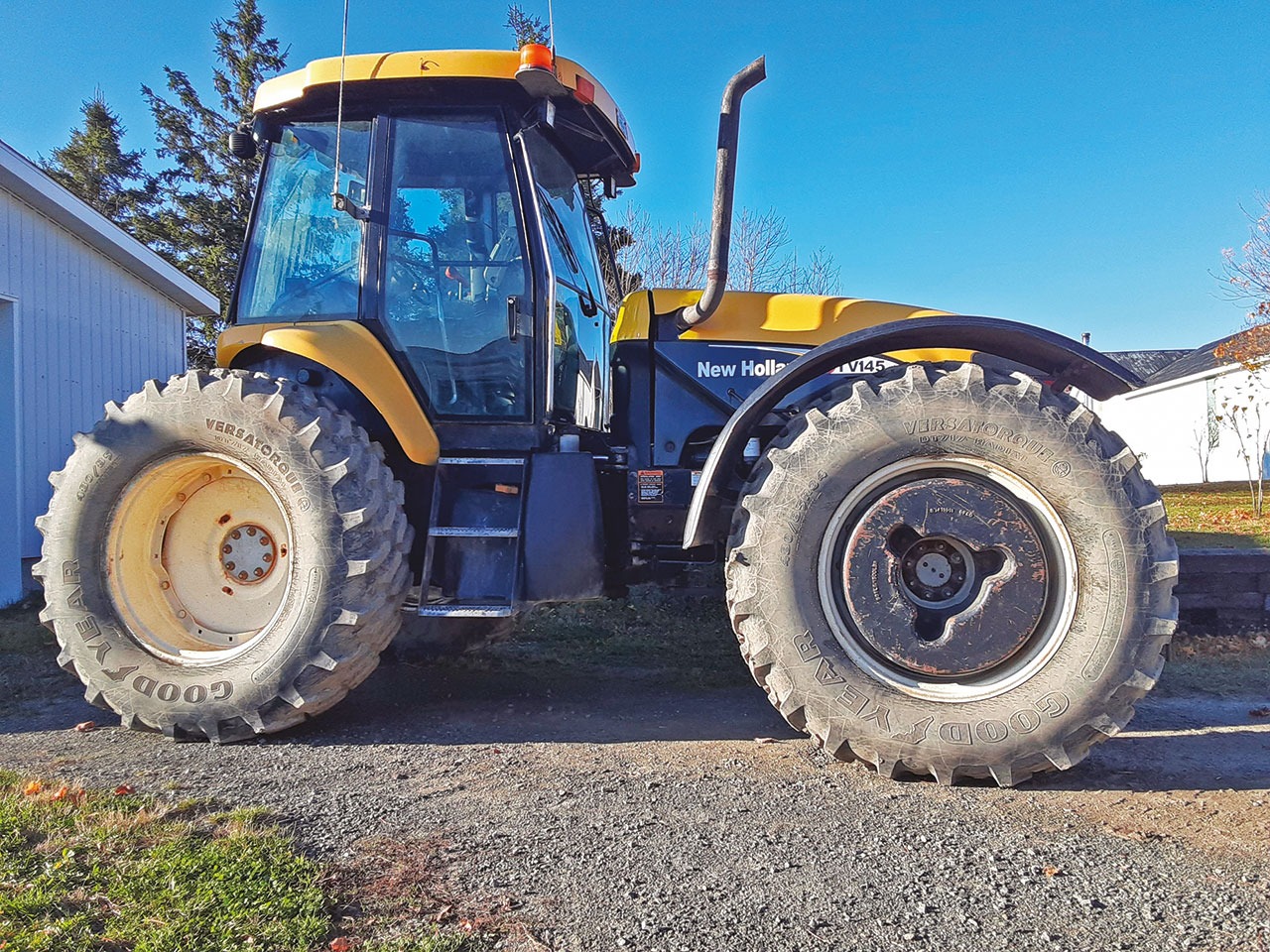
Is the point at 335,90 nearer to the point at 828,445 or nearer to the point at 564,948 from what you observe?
the point at 828,445

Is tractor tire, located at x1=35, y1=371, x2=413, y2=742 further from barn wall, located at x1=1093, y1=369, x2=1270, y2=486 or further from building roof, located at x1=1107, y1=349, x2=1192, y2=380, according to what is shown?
building roof, located at x1=1107, y1=349, x2=1192, y2=380

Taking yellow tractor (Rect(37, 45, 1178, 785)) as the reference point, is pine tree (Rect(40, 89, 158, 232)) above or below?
above

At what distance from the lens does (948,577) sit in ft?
9.12

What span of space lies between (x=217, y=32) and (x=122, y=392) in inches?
827

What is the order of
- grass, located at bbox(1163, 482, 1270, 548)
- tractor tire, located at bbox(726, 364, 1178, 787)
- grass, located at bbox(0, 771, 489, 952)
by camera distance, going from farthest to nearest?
1. grass, located at bbox(1163, 482, 1270, 548)
2. tractor tire, located at bbox(726, 364, 1178, 787)
3. grass, located at bbox(0, 771, 489, 952)

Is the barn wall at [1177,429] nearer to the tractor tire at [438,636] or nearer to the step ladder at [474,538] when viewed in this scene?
the tractor tire at [438,636]

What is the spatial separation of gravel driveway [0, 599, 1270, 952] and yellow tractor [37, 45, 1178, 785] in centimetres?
24

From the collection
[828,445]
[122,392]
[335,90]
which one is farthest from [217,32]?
[828,445]

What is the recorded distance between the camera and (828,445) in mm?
2766

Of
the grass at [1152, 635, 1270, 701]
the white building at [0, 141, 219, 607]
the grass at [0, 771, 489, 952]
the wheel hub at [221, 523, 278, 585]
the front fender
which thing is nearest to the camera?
the grass at [0, 771, 489, 952]

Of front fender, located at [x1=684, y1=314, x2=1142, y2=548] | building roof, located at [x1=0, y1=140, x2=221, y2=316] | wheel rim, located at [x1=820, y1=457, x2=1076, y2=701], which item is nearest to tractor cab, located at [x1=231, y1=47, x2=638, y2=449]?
front fender, located at [x1=684, y1=314, x2=1142, y2=548]

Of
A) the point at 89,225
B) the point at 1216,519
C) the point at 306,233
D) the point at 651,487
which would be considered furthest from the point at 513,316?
the point at 1216,519

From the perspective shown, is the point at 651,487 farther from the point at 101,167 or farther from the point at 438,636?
the point at 101,167

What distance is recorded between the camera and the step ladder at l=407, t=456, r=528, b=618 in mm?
3217
